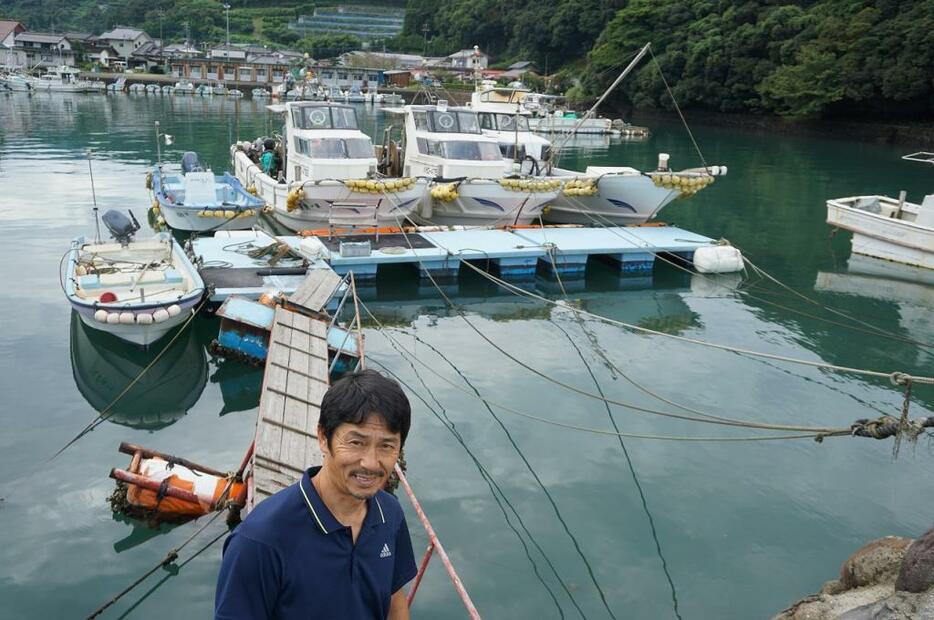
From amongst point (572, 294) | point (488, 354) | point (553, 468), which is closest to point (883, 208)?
point (572, 294)

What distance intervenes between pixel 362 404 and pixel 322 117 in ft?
55.3

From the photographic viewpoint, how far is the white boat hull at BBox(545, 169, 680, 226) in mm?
16969

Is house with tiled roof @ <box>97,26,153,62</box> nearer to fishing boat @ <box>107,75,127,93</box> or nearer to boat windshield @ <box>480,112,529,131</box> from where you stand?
fishing boat @ <box>107,75,127,93</box>

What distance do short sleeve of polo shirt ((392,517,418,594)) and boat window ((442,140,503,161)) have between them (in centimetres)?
1585

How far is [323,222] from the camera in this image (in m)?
16.4

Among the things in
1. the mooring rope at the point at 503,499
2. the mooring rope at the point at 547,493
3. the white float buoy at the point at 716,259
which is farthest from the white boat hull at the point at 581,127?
the mooring rope at the point at 503,499

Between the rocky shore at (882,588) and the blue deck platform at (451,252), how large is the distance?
8.44 metres

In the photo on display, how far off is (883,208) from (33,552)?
19.4 meters

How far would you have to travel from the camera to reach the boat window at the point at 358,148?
17.2 metres

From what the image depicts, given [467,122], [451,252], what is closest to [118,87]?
[467,122]

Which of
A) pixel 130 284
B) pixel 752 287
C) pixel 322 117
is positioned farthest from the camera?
pixel 322 117

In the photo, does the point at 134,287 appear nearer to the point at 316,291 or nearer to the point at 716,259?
the point at 316,291

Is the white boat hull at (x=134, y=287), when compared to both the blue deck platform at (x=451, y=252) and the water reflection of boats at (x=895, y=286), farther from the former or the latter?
the water reflection of boats at (x=895, y=286)

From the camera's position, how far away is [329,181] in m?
15.7
